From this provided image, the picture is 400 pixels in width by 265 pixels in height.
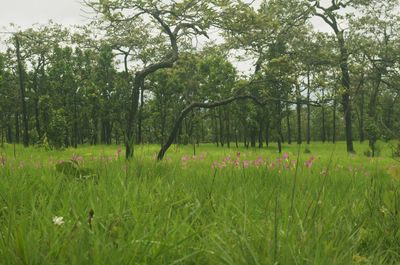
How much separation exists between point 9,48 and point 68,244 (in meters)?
38.7

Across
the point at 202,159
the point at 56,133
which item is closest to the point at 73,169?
the point at 202,159

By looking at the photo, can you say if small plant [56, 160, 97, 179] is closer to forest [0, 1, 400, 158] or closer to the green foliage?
forest [0, 1, 400, 158]

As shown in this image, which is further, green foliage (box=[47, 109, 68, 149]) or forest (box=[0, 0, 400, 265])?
green foliage (box=[47, 109, 68, 149])

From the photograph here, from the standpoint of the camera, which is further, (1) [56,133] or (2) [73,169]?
(1) [56,133]

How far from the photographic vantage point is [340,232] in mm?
1467

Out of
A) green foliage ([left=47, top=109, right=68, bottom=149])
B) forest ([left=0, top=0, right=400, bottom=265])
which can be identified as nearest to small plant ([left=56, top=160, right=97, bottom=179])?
forest ([left=0, top=0, right=400, bottom=265])

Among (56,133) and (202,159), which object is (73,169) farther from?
(56,133)

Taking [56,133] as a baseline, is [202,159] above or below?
below

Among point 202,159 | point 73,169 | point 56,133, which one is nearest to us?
point 73,169

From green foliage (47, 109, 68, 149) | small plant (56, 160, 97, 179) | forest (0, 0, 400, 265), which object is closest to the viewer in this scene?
forest (0, 0, 400, 265)

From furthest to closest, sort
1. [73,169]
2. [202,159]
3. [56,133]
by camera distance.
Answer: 1. [56,133]
2. [202,159]
3. [73,169]

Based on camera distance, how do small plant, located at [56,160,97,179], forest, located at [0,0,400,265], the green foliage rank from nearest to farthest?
forest, located at [0,0,400,265] → small plant, located at [56,160,97,179] → the green foliage

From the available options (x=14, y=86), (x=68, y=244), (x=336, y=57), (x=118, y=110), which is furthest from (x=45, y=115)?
(x=68, y=244)

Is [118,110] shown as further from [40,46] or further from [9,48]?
[9,48]
